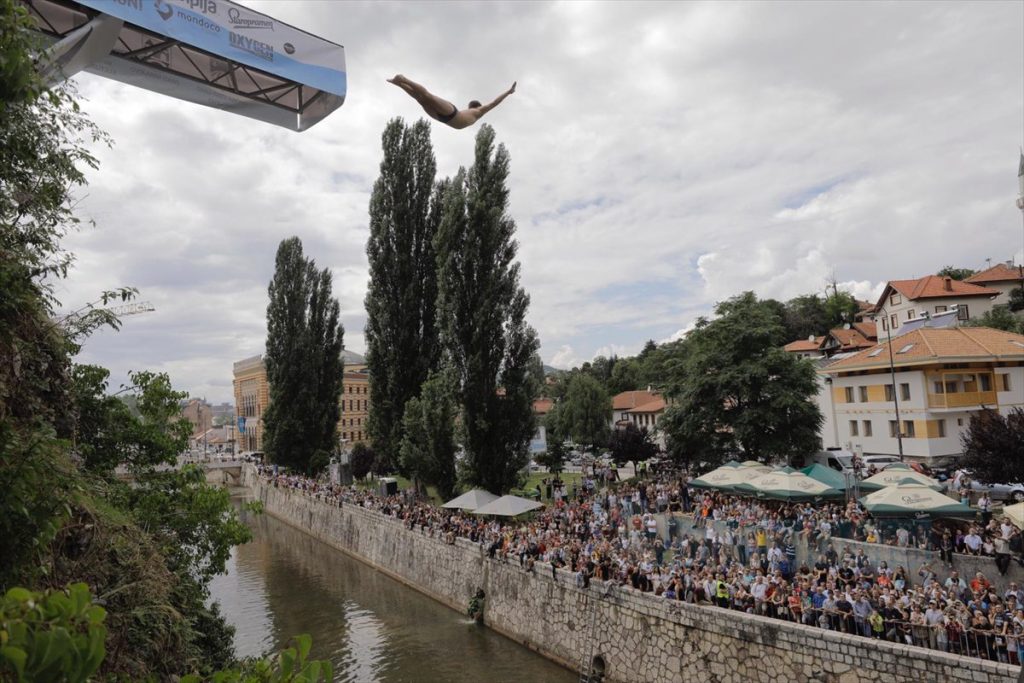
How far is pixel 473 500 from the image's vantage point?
24203 millimetres

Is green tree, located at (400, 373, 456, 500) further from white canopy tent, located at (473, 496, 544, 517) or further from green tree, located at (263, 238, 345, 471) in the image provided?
green tree, located at (263, 238, 345, 471)

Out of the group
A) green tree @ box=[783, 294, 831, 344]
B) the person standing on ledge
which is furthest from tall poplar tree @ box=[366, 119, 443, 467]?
green tree @ box=[783, 294, 831, 344]

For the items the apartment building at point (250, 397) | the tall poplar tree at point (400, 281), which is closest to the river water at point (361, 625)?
the tall poplar tree at point (400, 281)

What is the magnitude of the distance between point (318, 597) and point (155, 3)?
24438 millimetres

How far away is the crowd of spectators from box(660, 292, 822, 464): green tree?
5.91 meters

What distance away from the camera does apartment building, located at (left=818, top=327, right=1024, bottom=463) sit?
30.2 m

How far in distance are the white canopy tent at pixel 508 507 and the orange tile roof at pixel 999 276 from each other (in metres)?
59.5

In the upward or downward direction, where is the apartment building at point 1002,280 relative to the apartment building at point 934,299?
upward

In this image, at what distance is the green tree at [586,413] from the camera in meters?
50.1

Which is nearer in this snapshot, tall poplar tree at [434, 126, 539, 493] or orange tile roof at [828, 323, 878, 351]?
tall poplar tree at [434, 126, 539, 493]

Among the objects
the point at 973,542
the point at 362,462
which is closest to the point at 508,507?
the point at 973,542

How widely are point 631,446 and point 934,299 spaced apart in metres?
31.2

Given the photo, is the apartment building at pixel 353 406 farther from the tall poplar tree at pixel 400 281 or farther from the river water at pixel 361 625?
the tall poplar tree at pixel 400 281

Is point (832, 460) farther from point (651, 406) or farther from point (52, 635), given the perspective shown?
point (651, 406)
